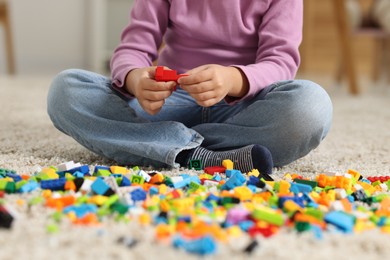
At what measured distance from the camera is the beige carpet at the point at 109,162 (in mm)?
506

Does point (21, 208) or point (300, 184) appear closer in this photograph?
point (21, 208)

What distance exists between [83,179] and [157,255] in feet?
0.75

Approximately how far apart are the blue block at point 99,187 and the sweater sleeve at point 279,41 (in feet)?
1.15

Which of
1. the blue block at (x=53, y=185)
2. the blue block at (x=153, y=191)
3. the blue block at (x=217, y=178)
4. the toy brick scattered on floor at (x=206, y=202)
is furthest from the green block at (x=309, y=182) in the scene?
the blue block at (x=53, y=185)

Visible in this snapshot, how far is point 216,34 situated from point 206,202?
0.47 metres

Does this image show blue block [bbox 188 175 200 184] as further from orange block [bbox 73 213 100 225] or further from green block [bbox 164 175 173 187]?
orange block [bbox 73 213 100 225]

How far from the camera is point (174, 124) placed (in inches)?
36.0

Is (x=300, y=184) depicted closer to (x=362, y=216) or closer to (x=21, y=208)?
(x=362, y=216)

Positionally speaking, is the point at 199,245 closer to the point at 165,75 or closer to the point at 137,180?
the point at 137,180

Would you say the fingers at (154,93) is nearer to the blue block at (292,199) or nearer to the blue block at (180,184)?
the blue block at (180,184)

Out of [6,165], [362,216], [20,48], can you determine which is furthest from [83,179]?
[20,48]

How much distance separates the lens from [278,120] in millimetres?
887

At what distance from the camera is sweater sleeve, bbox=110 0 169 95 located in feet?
3.38

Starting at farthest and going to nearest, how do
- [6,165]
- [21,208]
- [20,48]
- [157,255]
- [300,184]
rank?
[20,48]
[6,165]
[300,184]
[21,208]
[157,255]
